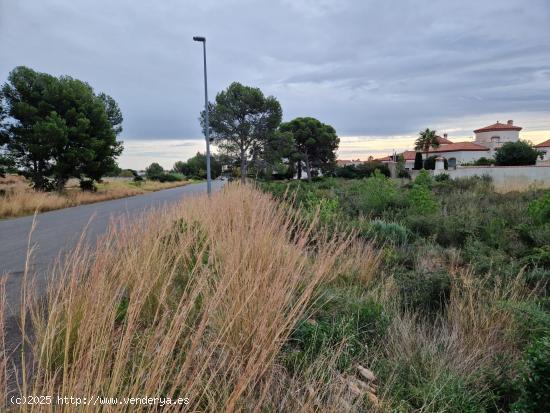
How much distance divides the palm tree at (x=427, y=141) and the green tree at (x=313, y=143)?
23496 millimetres

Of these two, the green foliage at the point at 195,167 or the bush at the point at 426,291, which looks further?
the green foliage at the point at 195,167

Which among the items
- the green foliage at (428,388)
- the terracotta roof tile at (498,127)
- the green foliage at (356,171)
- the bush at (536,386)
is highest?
the terracotta roof tile at (498,127)

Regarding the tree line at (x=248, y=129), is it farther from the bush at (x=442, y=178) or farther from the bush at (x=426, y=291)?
the bush at (x=426, y=291)

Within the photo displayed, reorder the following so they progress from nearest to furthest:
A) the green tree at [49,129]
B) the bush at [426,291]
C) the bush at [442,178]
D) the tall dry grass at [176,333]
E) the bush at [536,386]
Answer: the tall dry grass at [176,333] < the bush at [536,386] < the bush at [426,291] < the green tree at [49,129] < the bush at [442,178]

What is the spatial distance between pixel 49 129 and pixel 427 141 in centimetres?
6832

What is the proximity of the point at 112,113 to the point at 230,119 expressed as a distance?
13.6 m

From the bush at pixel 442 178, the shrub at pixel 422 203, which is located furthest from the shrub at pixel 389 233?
the bush at pixel 442 178

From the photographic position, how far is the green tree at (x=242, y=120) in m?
40.0

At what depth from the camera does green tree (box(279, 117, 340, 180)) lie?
57438 millimetres

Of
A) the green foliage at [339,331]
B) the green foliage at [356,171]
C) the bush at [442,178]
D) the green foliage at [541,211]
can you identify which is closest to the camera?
the green foliage at [339,331]

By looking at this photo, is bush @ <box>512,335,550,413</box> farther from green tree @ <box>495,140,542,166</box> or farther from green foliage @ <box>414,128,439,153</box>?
green foliage @ <box>414,128,439,153</box>

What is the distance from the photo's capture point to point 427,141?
7206cm

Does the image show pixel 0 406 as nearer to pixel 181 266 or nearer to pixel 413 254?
pixel 181 266

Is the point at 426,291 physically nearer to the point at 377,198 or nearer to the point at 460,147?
the point at 377,198
